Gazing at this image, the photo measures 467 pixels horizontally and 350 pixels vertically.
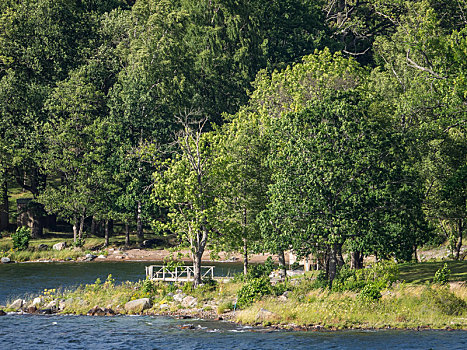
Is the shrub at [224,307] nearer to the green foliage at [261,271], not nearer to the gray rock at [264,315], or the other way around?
the gray rock at [264,315]

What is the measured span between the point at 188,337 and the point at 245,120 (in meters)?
27.9

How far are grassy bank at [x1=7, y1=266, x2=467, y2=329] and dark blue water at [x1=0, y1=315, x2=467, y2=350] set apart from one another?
5.84ft

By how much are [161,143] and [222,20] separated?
22863 millimetres

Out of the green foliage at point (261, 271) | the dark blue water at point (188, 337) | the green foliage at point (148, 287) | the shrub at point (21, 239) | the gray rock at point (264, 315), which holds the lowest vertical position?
the dark blue water at point (188, 337)

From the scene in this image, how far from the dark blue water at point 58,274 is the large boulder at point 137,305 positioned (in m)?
9.80

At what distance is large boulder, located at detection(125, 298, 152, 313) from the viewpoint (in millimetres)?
44844

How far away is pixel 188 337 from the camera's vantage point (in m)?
36.5

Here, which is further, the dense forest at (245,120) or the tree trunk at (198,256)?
the tree trunk at (198,256)

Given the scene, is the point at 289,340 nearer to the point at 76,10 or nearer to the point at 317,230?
the point at 317,230

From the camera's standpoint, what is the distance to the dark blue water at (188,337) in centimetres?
3369

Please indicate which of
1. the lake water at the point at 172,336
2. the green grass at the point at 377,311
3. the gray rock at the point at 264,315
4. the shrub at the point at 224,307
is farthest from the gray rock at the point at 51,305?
the gray rock at the point at 264,315

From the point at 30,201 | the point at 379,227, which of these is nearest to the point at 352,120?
the point at 379,227

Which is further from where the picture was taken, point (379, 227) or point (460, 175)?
point (460, 175)

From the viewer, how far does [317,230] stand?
4288 centimetres
